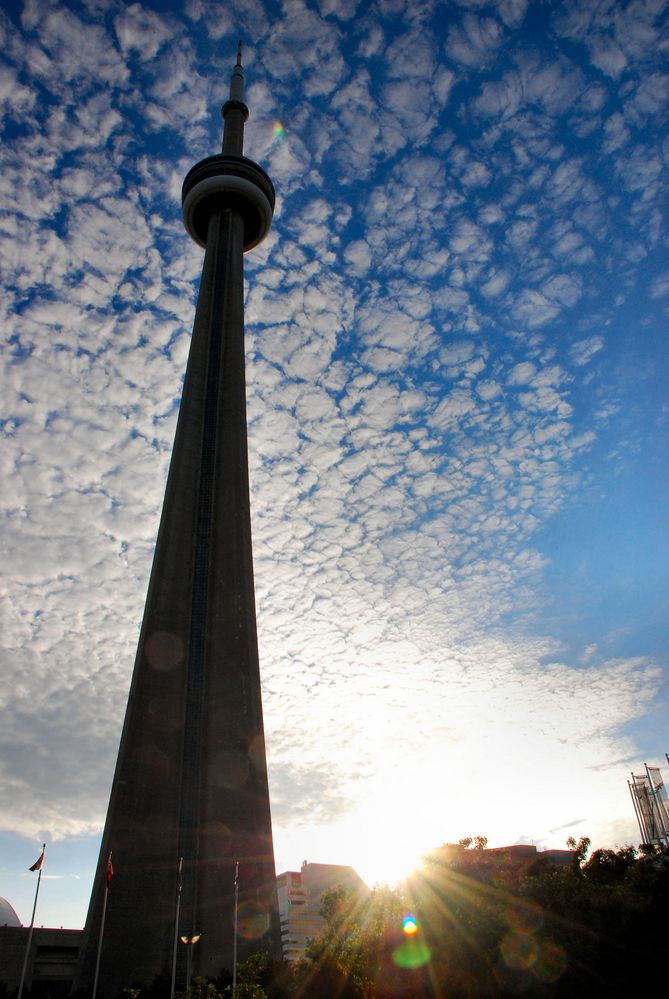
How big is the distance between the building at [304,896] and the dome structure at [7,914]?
42.0m

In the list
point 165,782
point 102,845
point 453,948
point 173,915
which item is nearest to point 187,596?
point 165,782

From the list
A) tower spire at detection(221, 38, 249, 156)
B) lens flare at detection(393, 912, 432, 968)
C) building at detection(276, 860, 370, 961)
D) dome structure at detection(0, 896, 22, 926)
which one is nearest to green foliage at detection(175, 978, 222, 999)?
lens flare at detection(393, 912, 432, 968)

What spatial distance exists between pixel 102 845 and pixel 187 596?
11187 millimetres

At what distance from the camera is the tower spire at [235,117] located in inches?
2034

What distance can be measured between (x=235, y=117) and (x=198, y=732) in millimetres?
43023

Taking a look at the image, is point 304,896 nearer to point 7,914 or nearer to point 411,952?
point 7,914

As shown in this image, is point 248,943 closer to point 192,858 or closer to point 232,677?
point 192,858

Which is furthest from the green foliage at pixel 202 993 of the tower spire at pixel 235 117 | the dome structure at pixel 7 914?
the dome structure at pixel 7 914

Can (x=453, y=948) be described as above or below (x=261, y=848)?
below

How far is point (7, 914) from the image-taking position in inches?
2938

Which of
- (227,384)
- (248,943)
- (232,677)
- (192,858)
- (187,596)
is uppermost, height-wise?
(227,384)

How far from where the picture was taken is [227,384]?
41.2 metres

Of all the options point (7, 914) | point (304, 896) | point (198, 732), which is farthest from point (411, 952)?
point (304, 896)

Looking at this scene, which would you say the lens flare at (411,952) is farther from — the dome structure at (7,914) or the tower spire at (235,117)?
the dome structure at (7,914)
